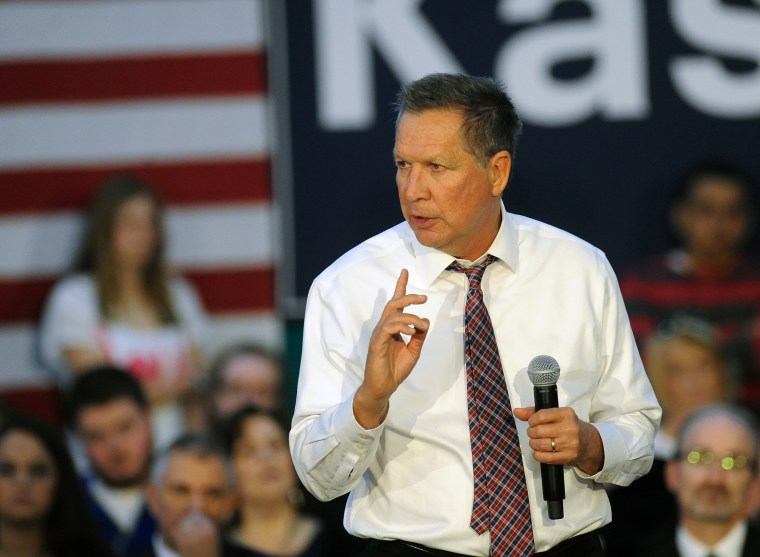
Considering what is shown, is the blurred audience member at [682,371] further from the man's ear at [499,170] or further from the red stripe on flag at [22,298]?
the red stripe on flag at [22,298]

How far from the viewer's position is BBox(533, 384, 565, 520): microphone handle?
2.26 m

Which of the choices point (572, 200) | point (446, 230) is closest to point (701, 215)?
point (572, 200)

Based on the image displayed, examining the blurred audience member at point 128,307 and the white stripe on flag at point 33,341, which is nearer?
the blurred audience member at point 128,307

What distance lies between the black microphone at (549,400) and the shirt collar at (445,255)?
316 millimetres

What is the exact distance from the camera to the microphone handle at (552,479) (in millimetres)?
2264

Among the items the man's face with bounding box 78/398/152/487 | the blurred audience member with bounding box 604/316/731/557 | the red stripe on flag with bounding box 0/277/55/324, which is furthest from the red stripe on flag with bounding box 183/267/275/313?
the blurred audience member with bounding box 604/316/731/557

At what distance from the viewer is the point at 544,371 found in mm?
2270

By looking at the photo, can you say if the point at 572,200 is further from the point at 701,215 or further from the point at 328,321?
the point at 328,321

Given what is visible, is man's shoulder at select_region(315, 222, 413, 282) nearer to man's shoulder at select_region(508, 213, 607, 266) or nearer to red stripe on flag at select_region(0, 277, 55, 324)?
man's shoulder at select_region(508, 213, 607, 266)

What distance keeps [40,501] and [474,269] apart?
7.50ft

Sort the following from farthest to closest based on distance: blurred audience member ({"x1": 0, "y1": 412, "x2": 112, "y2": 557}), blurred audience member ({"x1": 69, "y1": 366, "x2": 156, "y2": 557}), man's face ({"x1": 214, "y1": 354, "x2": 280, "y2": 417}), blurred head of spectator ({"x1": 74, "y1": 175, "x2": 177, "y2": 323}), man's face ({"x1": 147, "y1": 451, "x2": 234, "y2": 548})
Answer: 1. blurred head of spectator ({"x1": 74, "y1": 175, "x2": 177, "y2": 323})
2. man's face ({"x1": 214, "y1": 354, "x2": 280, "y2": 417})
3. blurred audience member ({"x1": 69, "y1": 366, "x2": 156, "y2": 557})
4. man's face ({"x1": 147, "y1": 451, "x2": 234, "y2": 548})
5. blurred audience member ({"x1": 0, "y1": 412, "x2": 112, "y2": 557})

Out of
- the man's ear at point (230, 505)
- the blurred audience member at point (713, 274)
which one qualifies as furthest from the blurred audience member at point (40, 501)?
the blurred audience member at point (713, 274)

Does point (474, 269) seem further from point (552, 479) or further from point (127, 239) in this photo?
point (127, 239)

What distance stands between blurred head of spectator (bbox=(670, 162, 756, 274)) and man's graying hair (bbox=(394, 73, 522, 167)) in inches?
116
